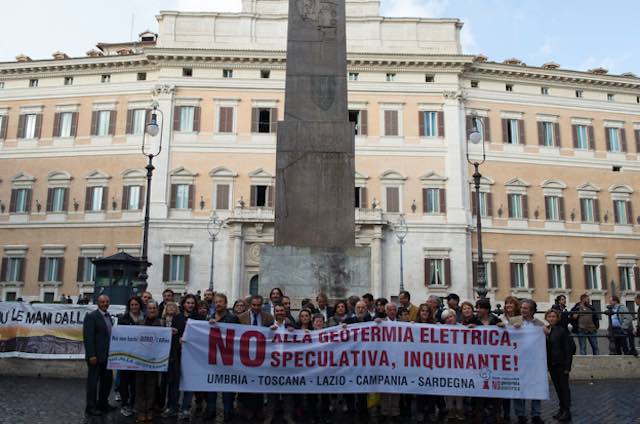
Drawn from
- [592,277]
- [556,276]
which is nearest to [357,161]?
[556,276]

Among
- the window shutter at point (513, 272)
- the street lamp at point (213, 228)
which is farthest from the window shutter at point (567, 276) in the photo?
the street lamp at point (213, 228)

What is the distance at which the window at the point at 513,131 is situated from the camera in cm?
3212

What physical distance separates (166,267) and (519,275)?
61.3 feet

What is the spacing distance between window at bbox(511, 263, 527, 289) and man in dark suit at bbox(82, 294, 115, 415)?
26432 millimetres

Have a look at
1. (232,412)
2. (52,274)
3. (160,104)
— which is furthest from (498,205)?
(232,412)

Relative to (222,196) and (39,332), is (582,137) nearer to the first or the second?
(222,196)

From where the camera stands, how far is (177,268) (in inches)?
1149

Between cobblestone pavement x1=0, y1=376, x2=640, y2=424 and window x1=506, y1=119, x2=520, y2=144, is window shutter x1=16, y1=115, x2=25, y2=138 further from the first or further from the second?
window x1=506, y1=119, x2=520, y2=144

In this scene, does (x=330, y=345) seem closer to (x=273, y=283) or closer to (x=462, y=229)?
(x=273, y=283)

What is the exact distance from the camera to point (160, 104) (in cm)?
3109

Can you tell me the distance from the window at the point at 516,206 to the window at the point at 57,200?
80.8 feet

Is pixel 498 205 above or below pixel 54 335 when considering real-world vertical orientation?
above

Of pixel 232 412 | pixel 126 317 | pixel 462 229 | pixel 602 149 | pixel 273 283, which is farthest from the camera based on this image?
pixel 602 149

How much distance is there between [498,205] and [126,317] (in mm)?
26825
